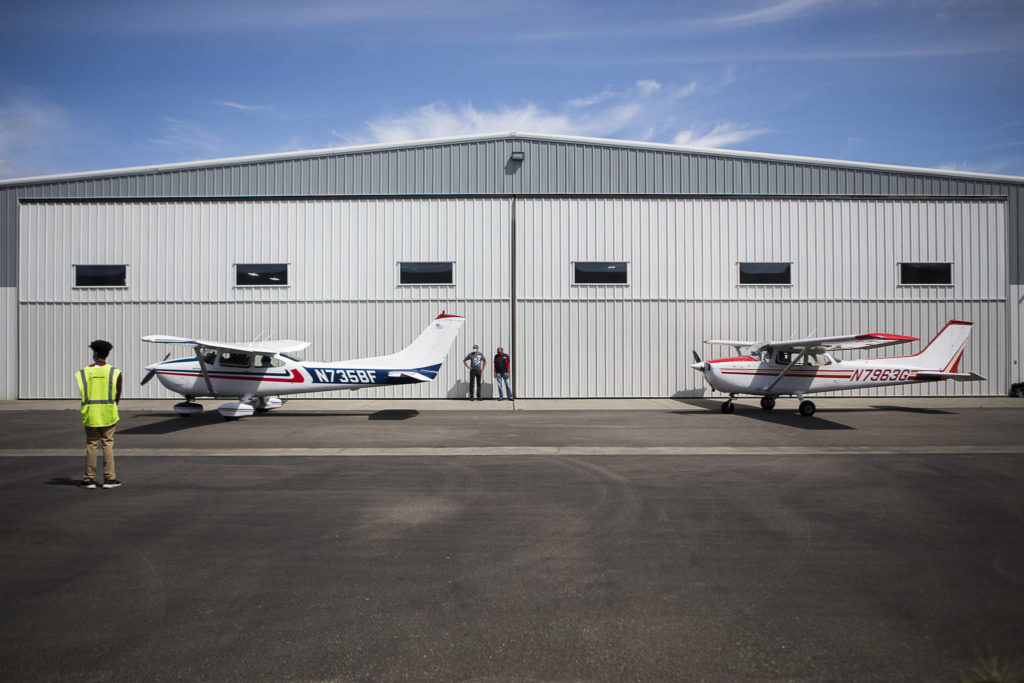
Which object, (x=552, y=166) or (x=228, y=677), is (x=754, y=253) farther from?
(x=228, y=677)

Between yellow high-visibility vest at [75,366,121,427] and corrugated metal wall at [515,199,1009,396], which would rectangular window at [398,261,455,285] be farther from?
yellow high-visibility vest at [75,366,121,427]

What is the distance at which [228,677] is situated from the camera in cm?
291

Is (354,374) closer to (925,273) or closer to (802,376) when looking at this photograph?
(802,376)

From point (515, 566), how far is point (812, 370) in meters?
13.7

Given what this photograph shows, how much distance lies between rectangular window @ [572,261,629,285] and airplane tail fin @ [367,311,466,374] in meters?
6.20

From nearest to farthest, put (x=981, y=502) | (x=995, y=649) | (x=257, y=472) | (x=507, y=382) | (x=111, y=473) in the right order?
(x=995, y=649), (x=981, y=502), (x=111, y=473), (x=257, y=472), (x=507, y=382)

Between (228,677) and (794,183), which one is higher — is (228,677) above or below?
below

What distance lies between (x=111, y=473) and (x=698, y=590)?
6876 millimetres

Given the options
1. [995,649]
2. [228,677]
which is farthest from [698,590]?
[228,677]

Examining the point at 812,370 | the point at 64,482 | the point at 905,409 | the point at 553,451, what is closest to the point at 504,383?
the point at 812,370

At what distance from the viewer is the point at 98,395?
268 inches

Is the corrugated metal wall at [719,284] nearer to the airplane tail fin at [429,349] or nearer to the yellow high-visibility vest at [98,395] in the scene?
the airplane tail fin at [429,349]

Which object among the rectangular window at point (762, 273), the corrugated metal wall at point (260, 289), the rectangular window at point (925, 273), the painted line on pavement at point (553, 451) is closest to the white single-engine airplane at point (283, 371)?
the corrugated metal wall at point (260, 289)

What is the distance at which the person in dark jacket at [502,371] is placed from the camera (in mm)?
18422
